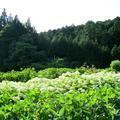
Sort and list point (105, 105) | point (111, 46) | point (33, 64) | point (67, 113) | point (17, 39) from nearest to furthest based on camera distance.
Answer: point (67, 113)
point (105, 105)
point (33, 64)
point (17, 39)
point (111, 46)

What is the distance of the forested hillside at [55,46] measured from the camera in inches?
1441

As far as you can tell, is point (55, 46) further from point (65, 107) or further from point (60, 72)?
point (65, 107)

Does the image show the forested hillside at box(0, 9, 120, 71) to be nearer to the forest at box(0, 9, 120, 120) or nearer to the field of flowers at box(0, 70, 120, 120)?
the forest at box(0, 9, 120, 120)

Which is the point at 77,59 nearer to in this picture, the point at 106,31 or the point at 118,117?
the point at 106,31

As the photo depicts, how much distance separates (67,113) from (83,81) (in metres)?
5.22

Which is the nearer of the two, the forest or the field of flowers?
the field of flowers

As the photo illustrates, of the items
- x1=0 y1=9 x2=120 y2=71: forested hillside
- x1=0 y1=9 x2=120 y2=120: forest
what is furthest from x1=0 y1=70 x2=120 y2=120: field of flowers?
x1=0 y1=9 x2=120 y2=71: forested hillside

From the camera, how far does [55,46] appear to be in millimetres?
44438

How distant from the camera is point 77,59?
4294 centimetres

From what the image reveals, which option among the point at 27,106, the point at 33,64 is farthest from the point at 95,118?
the point at 33,64

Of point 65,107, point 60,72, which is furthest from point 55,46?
point 65,107

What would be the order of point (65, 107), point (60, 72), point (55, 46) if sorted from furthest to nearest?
point (55, 46) < point (60, 72) < point (65, 107)

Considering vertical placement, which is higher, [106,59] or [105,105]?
[105,105]

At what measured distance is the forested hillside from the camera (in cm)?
3659
